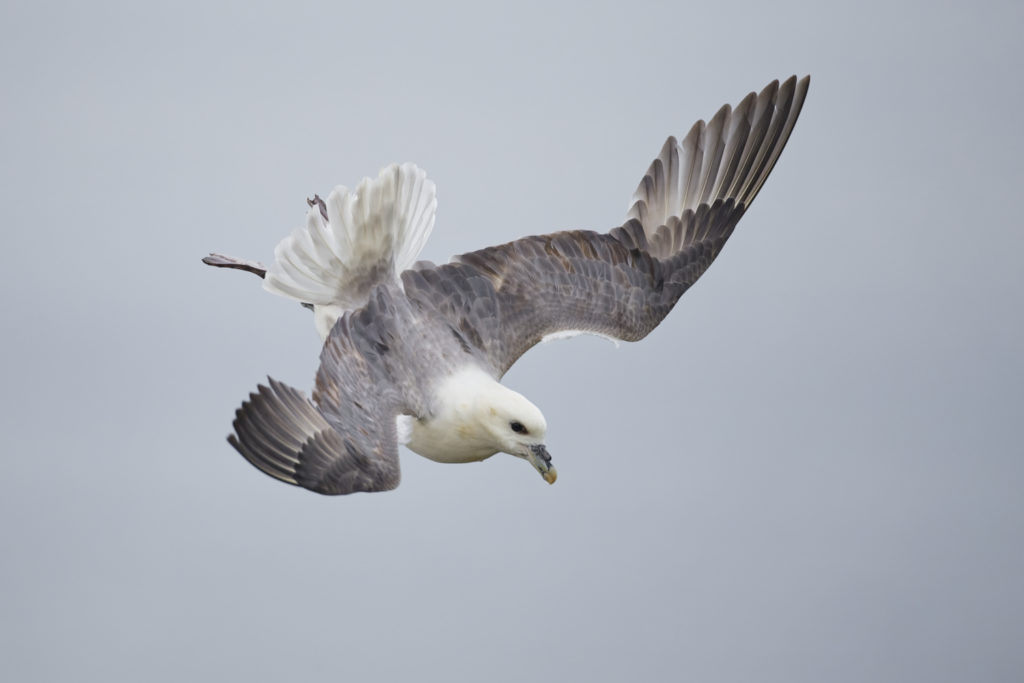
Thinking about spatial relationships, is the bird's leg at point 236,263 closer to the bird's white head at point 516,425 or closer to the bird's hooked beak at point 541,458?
the bird's white head at point 516,425

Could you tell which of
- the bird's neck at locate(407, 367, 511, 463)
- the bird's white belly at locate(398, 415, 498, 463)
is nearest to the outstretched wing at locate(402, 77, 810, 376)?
the bird's neck at locate(407, 367, 511, 463)

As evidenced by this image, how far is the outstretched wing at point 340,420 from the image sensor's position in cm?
811

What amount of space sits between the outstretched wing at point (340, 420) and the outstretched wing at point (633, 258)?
0.55 meters

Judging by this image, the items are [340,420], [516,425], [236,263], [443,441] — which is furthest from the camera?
[236,263]

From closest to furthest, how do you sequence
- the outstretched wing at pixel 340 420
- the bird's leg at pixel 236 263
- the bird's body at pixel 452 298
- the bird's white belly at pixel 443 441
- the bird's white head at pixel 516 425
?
the outstretched wing at pixel 340 420 < the bird's body at pixel 452 298 < the bird's white head at pixel 516 425 < the bird's white belly at pixel 443 441 < the bird's leg at pixel 236 263

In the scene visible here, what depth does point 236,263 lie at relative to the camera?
10.0 meters

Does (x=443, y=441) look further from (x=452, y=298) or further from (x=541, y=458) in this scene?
(x=452, y=298)

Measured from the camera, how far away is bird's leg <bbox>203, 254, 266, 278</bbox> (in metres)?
9.98

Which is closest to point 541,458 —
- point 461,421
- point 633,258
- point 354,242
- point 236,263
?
point 461,421

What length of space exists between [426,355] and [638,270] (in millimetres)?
1818

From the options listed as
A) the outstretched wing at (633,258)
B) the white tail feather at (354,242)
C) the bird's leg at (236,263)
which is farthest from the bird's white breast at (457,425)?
the bird's leg at (236,263)

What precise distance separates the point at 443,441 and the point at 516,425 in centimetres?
47

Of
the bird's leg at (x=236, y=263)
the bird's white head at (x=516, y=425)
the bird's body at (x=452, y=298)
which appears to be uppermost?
the bird's leg at (x=236, y=263)

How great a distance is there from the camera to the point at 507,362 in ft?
30.3
